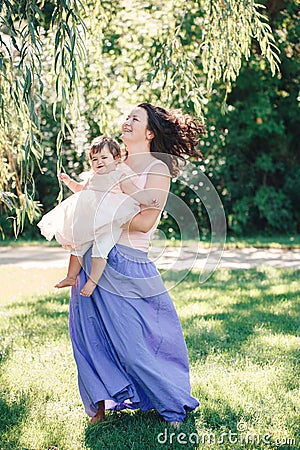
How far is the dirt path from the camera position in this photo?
7.64 meters

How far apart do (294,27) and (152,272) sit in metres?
8.25

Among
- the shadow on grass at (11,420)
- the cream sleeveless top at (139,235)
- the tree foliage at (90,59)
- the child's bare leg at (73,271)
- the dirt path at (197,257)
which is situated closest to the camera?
the tree foliage at (90,59)

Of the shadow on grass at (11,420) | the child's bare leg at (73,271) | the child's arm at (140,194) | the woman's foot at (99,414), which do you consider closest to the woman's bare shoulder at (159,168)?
the child's arm at (140,194)

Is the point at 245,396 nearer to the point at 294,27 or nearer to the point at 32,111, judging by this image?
the point at 32,111

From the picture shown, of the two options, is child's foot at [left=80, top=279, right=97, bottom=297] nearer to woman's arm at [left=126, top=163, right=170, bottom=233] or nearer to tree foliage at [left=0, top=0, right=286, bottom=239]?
woman's arm at [left=126, top=163, right=170, bottom=233]

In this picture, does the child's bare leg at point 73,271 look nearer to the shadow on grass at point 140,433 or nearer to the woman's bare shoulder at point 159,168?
the woman's bare shoulder at point 159,168

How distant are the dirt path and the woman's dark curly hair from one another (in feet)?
13.0

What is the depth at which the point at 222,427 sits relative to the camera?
304 cm

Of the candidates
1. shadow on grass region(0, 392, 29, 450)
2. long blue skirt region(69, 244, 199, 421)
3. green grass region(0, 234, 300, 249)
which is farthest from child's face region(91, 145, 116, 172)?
green grass region(0, 234, 300, 249)

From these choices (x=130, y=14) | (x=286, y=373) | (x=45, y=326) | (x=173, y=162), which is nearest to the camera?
(x=173, y=162)

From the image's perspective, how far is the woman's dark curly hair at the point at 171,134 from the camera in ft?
10.2

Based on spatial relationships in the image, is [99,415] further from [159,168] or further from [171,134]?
[171,134]

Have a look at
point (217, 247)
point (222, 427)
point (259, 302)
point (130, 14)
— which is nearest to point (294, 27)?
point (217, 247)

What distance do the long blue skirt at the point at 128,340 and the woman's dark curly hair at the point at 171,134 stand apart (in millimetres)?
474
